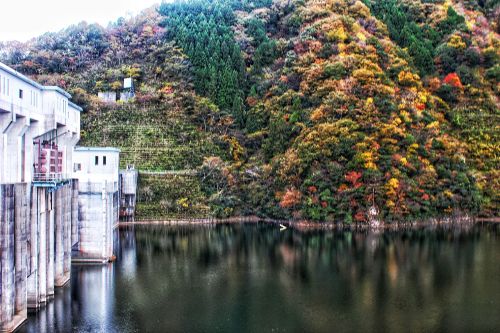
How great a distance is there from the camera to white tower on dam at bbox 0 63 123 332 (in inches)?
842

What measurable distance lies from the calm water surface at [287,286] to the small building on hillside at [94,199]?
148 centimetres

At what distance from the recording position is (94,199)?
36.1 m

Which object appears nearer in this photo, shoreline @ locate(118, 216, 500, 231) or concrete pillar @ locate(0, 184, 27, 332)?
concrete pillar @ locate(0, 184, 27, 332)

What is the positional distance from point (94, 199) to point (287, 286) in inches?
562

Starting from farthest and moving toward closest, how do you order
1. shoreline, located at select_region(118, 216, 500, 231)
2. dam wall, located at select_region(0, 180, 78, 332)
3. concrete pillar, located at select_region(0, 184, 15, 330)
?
1. shoreline, located at select_region(118, 216, 500, 231)
2. dam wall, located at select_region(0, 180, 78, 332)
3. concrete pillar, located at select_region(0, 184, 15, 330)

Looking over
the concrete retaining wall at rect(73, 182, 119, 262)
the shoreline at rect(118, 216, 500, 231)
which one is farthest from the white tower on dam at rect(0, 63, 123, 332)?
the shoreline at rect(118, 216, 500, 231)

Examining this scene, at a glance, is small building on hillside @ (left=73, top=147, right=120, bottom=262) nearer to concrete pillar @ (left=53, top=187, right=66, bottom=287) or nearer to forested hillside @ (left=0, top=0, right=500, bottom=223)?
concrete pillar @ (left=53, top=187, right=66, bottom=287)

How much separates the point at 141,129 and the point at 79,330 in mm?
41185

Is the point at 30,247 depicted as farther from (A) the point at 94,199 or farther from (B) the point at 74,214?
(A) the point at 94,199

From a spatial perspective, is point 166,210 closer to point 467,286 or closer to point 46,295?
point 46,295

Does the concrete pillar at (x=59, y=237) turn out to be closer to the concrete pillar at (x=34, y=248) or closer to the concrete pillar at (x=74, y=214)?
the concrete pillar at (x=34, y=248)

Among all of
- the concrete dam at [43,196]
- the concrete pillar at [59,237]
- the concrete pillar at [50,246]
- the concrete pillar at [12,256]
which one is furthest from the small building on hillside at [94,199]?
the concrete pillar at [12,256]

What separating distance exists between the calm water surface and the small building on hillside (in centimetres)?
148

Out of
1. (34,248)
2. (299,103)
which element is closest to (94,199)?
(34,248)
